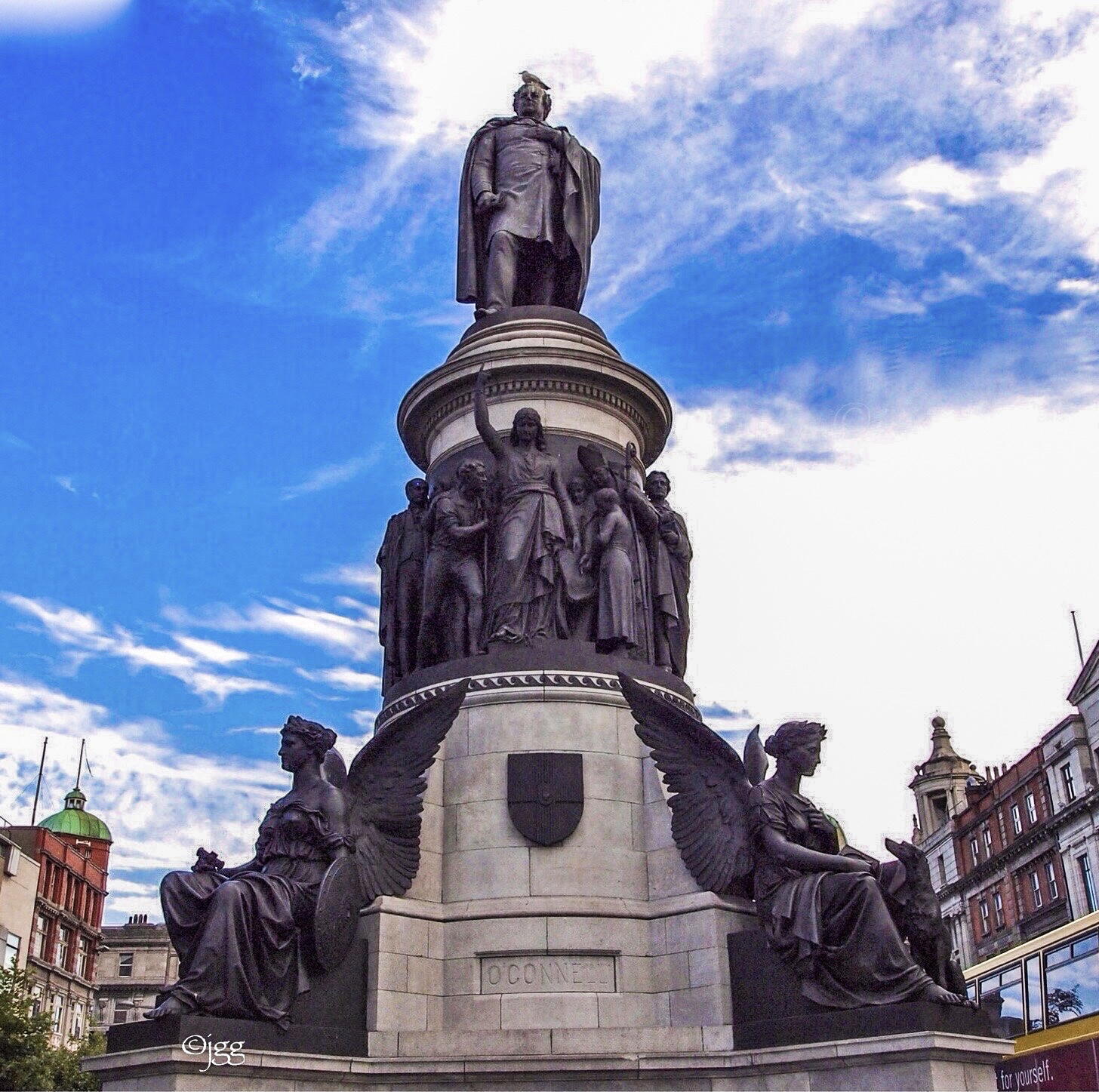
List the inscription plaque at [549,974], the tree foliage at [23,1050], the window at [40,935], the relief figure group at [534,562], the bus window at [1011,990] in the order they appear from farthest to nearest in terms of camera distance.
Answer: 1. the window at [40,935]
2. the tree foliage at [23,1050]
3. the bus window at [1011,990]
4. the relief figure group at [534,562]
5. the inscription plaque at [549,974]

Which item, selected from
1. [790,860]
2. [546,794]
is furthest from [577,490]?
[790,860]

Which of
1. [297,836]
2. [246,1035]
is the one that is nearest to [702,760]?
[297,836]

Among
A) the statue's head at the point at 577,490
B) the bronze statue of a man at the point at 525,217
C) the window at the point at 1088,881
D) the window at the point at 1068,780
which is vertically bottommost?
the statue's head at the point at 577,490

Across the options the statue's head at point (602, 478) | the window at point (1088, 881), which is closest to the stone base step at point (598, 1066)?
the statue's head at point (602, 478)

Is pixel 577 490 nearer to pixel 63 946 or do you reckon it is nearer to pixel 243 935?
pixel 243 935

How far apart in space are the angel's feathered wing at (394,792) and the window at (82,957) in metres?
65.2

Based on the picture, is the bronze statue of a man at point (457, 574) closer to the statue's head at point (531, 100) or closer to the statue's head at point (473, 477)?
the statue's head at point (473, 477)

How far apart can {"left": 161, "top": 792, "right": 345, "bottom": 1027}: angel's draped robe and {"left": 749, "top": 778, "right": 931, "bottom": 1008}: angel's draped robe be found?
15.9 feet

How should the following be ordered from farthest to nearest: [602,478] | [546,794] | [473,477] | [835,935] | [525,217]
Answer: [525,217]
[602,478]
[473,477]
[546,794]
[835,935]

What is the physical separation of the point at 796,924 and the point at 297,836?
17.8 feet

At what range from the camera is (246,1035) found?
12.3 m

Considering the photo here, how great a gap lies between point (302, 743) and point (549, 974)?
149 inches

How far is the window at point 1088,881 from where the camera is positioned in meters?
63.1

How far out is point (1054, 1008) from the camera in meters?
21.3
